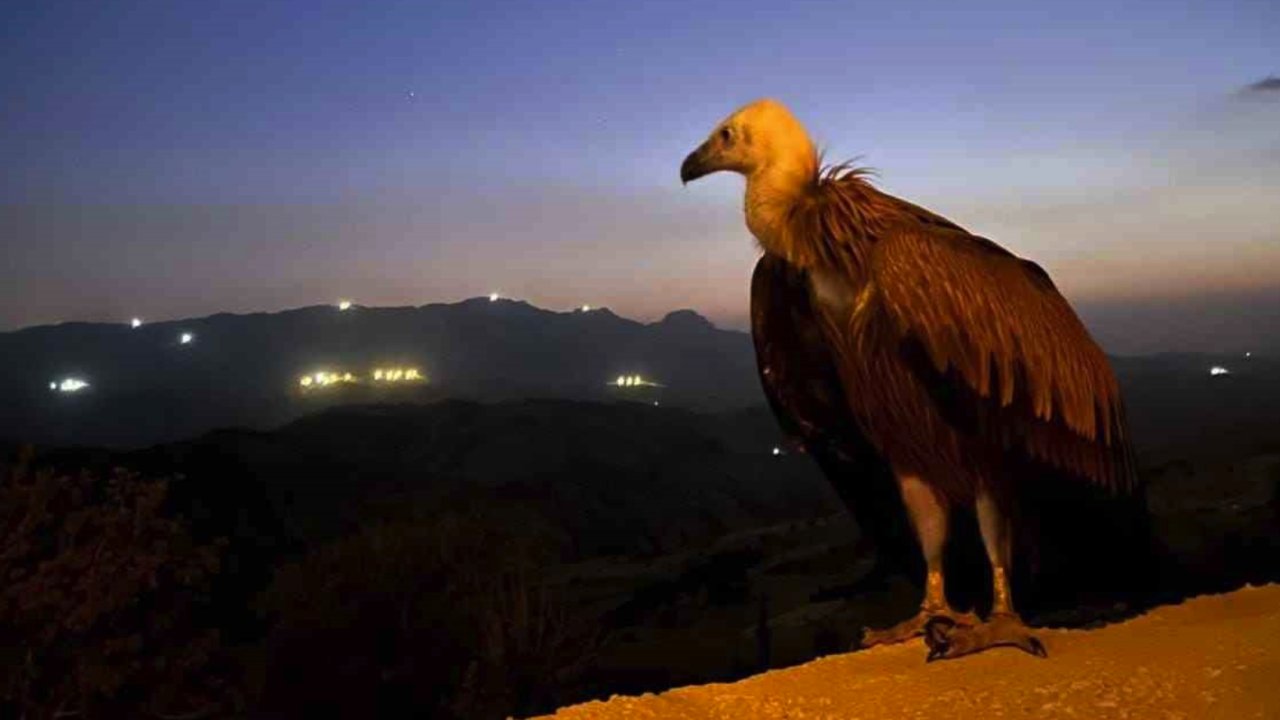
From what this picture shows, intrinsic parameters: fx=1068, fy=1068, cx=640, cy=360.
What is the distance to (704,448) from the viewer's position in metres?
92.0

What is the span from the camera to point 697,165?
5934mm

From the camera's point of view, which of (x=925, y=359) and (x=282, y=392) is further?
(x=282, y=392)

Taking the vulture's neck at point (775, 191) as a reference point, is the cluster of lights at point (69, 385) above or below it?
above

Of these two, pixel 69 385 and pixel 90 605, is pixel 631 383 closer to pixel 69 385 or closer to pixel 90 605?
pixel 69 385

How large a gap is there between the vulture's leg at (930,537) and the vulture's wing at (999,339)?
561 mm

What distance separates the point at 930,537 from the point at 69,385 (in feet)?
570

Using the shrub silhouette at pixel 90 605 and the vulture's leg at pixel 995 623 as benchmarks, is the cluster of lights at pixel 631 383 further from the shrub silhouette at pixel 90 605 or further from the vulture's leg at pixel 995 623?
the vulture's leg at pixel 995 623

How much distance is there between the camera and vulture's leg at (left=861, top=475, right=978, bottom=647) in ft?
18.4

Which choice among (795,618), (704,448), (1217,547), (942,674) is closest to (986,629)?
(942,674)

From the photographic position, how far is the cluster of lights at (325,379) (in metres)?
146

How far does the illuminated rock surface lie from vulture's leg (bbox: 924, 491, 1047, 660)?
71mm

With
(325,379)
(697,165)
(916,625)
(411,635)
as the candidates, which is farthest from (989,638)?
(325,379)

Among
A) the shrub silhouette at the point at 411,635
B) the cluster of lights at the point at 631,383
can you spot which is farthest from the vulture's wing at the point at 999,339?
the cluster of lights at the point at 631,383

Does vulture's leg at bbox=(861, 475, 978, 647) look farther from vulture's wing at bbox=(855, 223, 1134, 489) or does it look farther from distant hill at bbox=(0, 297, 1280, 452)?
distant hill at bbox=(0, 297, 1280, 452)
